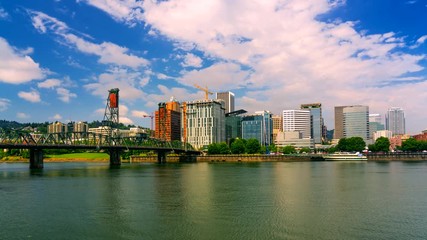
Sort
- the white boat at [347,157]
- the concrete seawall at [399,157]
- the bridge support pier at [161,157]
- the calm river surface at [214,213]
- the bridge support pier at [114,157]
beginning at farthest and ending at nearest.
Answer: the concrete seawall at [399,157]
the bridge support pier at [161,157]
the white boat at [347,157]
the bridge support pier at [114,157]
the calm river surface at [214,213]

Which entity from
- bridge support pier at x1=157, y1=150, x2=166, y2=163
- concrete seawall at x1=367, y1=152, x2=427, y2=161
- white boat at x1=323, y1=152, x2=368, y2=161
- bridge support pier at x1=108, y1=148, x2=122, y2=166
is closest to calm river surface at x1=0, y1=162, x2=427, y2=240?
bridge support pier at x1=108, y1=148, x2=122, y2=166

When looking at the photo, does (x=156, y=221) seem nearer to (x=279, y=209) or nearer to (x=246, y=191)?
(x=279, y=209)

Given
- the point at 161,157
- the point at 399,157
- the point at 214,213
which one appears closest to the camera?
the point at 214,213

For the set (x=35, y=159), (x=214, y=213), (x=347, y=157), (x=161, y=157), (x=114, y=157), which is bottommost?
(x=347, y=157)

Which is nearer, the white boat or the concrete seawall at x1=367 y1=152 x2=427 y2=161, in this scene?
the white boat

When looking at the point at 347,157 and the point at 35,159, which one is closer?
the point at 35,159

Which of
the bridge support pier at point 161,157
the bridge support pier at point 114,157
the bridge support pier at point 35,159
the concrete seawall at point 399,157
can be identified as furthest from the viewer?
the concrete seawall at point 399,157

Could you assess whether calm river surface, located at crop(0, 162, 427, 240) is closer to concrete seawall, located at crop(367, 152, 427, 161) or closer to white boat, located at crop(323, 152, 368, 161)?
white boat, located at crop(323, 152, 368, 161)

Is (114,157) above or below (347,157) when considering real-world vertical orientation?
above

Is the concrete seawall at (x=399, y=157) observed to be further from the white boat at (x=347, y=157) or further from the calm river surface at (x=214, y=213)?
the calm river surface at (x=214, y=213)

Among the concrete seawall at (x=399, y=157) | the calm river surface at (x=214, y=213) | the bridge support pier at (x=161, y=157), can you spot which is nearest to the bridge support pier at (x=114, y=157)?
the bridge support pier at (x=161, y=157)

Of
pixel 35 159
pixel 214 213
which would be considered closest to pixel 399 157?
pixel 35 159

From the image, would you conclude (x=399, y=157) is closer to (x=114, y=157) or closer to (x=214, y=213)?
(x=114, y=157)

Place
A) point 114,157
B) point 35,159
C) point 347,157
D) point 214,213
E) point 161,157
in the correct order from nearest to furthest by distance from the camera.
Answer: point 214,213, point 35,159, point 114,157, point 347,157, point 161,157
